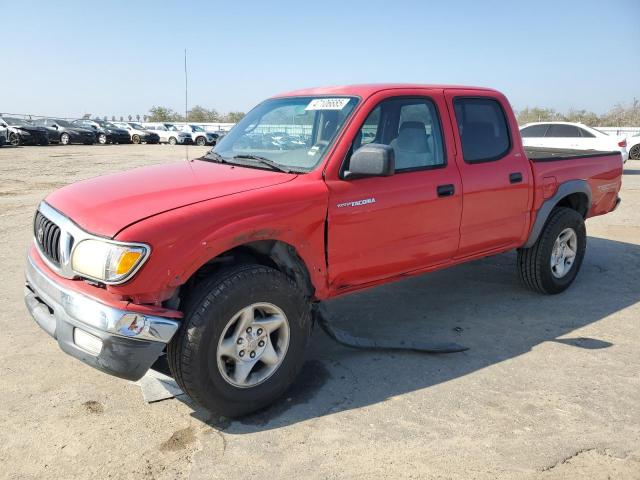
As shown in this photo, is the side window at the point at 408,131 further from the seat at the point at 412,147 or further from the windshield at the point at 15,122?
the windshield at the point at 15,122

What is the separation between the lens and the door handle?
402cm

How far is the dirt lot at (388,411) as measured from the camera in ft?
9.08

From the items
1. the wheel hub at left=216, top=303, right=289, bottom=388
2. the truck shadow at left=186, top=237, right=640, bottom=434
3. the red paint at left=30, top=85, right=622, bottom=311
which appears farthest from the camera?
the truck shadow at left=186, top=237, right=640, bottom=434

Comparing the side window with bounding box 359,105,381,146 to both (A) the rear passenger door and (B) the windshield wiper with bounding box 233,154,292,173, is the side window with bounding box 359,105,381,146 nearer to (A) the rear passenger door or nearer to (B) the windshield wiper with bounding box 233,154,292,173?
(B) the windshield wiper with bounding box 233,154,292,173

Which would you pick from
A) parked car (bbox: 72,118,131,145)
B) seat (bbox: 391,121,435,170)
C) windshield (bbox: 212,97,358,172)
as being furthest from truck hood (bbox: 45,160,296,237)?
parked car (bbox: 72,118,131,145)

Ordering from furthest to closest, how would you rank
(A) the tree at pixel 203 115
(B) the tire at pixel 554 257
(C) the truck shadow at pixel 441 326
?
(A) the tree at pixel 203 115
(B) the tire at pixel 554 257
(C) the truck shadow at pixel 441 326

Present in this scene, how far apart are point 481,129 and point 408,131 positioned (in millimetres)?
859

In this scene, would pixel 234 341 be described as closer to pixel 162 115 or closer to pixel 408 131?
pixel 408 131

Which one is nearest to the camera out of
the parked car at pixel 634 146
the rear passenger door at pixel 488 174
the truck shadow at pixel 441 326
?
the truck shadow at pixel 441 326

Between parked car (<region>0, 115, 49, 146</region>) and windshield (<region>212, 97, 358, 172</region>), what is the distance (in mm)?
27650

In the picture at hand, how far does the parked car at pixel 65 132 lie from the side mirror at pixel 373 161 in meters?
31.2

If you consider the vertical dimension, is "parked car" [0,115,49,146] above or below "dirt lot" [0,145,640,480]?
above

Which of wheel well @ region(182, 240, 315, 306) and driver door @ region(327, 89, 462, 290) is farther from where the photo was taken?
driver door @ region(327, 89, 462, 290)

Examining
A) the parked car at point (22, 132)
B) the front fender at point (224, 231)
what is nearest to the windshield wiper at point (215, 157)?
the front fender at point (224, 231)
